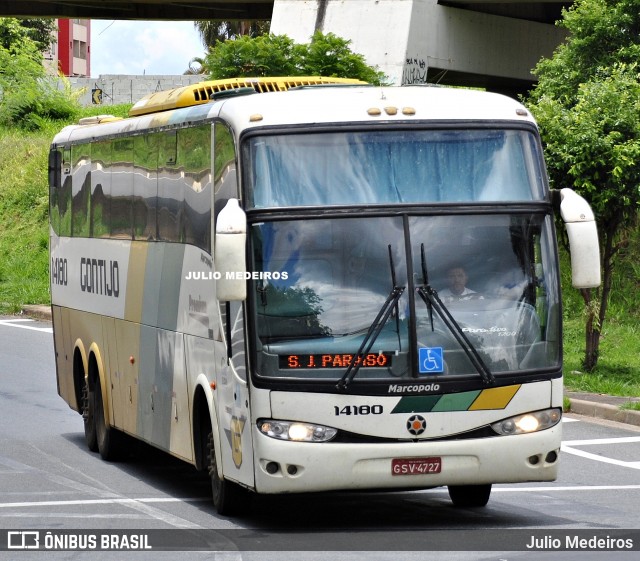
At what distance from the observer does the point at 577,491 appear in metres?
12.7

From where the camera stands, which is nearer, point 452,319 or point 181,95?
point 452,319

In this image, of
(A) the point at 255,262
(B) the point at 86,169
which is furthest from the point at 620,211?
(A) the point at 255,262

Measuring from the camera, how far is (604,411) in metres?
17.7

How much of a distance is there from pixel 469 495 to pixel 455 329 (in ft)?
6.89

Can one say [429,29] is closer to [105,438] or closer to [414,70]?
[414,70]

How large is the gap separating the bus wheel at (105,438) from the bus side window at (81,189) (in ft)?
5.97

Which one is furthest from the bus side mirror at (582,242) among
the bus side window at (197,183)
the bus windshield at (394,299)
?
the bus side window at (197,183)

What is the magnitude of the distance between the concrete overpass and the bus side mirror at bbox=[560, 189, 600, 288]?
776 inches

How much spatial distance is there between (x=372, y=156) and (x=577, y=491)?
398cm

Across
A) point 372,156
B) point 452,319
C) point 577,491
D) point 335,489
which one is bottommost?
point 577,491

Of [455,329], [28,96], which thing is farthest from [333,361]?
[28,96]

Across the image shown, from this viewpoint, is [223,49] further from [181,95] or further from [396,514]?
[396,514]

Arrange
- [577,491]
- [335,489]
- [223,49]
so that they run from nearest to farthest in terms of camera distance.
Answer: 1. [335,489]
2. [577,491]
3. [223,49]

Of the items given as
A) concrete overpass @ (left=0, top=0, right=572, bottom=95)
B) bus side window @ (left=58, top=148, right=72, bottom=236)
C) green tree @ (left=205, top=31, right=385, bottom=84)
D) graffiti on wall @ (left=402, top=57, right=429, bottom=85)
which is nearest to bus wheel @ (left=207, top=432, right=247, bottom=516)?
bus side window @ (left=58, top=148, right=72, bottom=236)
